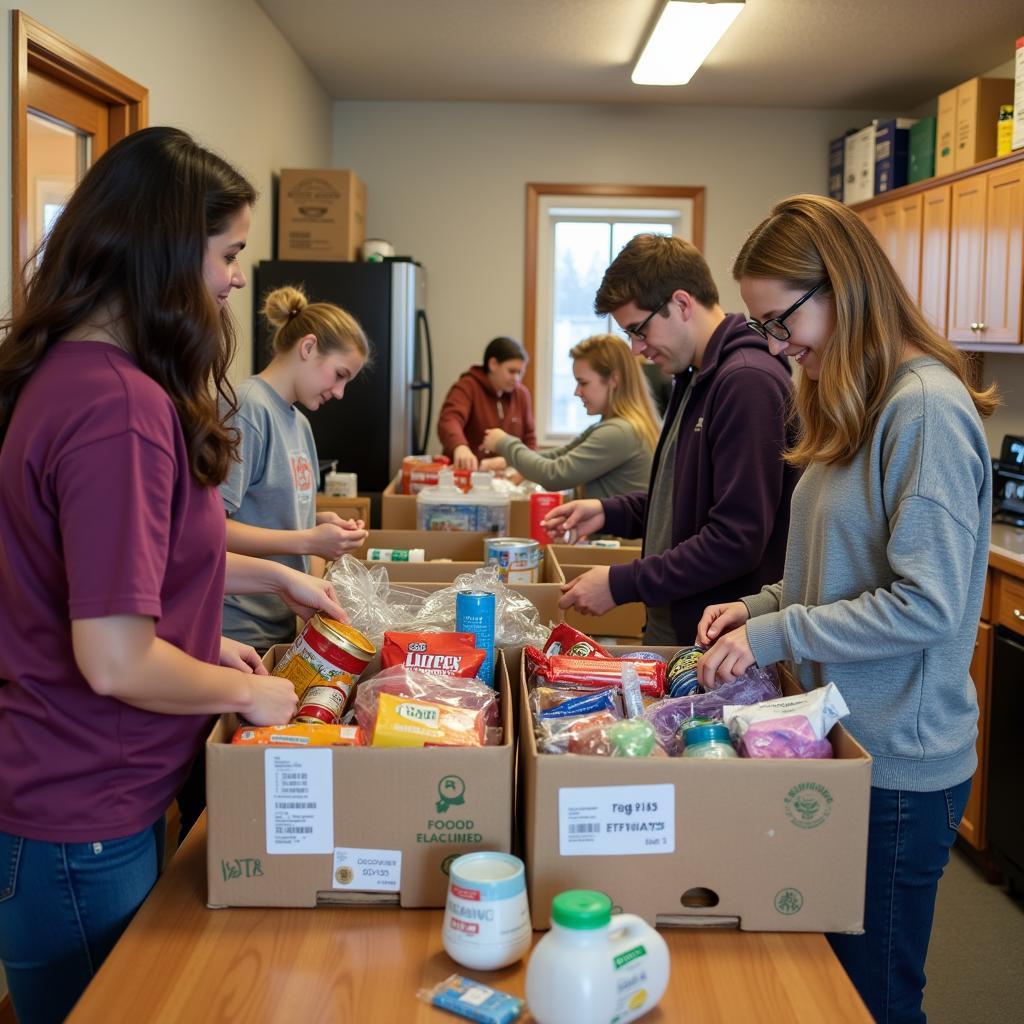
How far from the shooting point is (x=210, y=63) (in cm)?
413

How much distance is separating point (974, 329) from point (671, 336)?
9.48 feet

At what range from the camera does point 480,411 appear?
5609 mm

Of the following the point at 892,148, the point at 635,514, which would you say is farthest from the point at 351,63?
the point at 635,514

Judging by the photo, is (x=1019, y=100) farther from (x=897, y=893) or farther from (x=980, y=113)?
(x=897, y=893)

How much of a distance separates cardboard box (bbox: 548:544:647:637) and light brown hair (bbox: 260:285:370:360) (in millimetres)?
735

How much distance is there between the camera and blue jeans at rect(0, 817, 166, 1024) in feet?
3.91

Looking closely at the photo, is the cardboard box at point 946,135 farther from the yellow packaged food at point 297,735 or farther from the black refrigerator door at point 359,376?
the yellow packaged food at point 297,735

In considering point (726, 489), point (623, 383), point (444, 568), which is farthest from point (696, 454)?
point (623, 383)

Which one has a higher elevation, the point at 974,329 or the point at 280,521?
the point at 974,329

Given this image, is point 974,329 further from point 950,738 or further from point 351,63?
point 950,738

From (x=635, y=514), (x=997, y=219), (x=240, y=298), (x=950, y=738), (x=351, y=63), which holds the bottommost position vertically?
(x=950, y=738)

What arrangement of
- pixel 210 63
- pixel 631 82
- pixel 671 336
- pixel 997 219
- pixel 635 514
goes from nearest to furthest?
pixel 671 336 < pixel 635 514 < pixel 210 63 < pixel 997 219 < pixel 631 82

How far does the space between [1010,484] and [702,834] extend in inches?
138

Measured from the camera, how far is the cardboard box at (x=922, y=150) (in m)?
5.29
